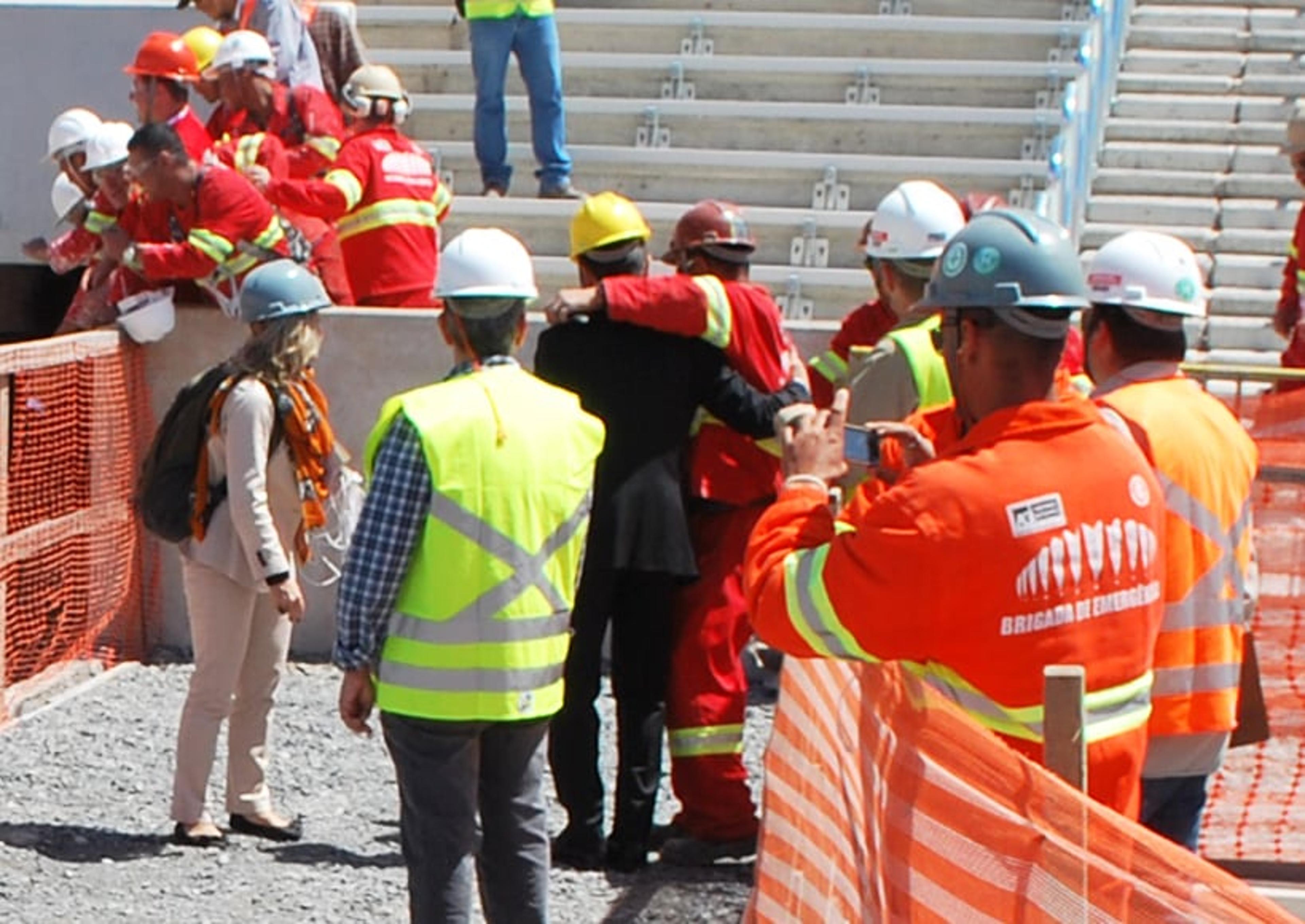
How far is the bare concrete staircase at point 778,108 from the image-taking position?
12.7 meters

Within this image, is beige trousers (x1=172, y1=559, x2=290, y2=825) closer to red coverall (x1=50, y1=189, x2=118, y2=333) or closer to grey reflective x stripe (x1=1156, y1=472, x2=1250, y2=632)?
red coverall (x1=50, y1=189, x2=118, y2=333)

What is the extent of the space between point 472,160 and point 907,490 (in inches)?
396

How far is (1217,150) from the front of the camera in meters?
14.1

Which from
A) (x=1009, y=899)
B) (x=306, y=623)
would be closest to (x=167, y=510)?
(x=306, y=623)

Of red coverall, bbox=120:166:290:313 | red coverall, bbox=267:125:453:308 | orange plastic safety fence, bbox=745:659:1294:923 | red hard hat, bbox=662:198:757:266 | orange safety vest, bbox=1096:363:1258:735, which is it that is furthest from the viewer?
red coverall, bbox=267:125:453:308

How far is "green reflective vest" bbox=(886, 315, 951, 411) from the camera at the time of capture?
230 inches

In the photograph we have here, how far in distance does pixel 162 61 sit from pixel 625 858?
4767mm

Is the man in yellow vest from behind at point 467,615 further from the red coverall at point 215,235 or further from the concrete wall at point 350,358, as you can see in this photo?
the concrete wall at point 350,358

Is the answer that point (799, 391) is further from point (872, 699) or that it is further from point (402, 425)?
point (872, 699)

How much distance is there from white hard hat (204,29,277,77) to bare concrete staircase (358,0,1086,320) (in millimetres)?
2338

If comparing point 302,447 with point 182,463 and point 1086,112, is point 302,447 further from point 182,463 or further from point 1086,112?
point 1086,112

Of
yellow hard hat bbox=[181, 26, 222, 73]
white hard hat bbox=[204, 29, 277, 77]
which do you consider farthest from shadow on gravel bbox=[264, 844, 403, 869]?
yellow hard hat bbox=[181, 26, 222, 73]

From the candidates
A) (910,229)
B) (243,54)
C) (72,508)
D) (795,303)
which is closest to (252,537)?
(910,229)

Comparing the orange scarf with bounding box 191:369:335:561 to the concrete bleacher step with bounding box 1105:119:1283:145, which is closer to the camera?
the orange scarf with bounding box 191:369:335:561
